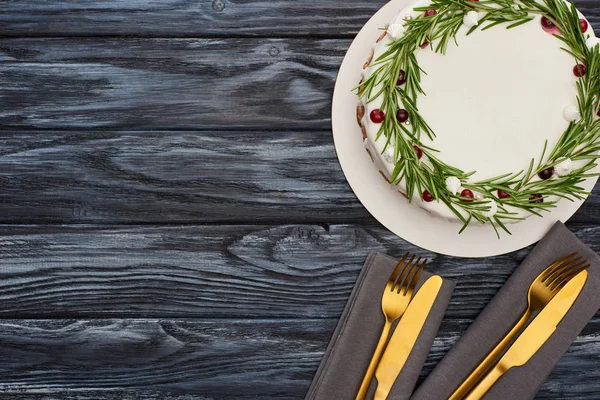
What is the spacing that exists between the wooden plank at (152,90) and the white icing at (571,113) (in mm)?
399

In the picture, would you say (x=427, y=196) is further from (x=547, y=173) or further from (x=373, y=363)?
(x=373, y=363)

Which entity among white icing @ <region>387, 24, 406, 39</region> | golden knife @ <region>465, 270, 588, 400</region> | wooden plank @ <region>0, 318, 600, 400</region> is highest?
white icing @ <region>387, 24, 406, 39</region>

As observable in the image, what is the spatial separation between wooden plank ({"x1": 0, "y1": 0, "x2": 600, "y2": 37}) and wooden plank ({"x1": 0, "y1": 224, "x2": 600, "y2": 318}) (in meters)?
0.36

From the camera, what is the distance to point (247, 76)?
111cm

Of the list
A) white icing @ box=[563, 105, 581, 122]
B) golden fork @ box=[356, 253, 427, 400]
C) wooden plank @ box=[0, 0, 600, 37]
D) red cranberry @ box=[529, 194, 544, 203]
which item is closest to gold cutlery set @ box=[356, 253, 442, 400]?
golden fork @ box=[356, 253, 427, 400]

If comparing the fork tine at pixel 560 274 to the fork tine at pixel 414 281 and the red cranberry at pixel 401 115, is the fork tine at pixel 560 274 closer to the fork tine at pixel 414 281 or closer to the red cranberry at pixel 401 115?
the fork tine at pixel 414 281

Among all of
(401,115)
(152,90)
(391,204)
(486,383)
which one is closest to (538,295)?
(486,383)

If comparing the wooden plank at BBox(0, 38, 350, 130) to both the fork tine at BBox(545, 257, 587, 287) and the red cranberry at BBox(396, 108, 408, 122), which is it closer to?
the red cranberry at BBox(396, 108, 408, 122)

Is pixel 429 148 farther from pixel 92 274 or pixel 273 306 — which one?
pixel 92 274

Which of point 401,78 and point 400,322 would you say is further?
point 400,322

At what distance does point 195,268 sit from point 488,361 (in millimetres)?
545

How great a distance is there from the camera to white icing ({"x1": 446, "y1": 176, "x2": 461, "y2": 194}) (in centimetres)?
90

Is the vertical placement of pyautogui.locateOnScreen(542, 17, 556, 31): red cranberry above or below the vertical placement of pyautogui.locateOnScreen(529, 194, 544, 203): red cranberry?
above

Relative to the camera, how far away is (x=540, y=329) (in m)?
1.05
